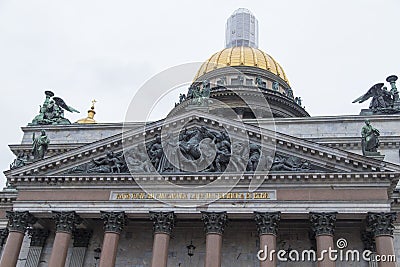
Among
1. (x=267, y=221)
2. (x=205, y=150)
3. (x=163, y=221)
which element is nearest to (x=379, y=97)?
(x=205, y=150)

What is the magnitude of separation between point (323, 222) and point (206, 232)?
475 cm

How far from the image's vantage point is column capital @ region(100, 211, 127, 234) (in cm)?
2185

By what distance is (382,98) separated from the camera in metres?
31.2

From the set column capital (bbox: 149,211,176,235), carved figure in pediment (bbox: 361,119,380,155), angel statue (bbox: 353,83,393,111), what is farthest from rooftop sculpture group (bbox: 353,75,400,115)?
column capital (bbox: 149,211,176,235)

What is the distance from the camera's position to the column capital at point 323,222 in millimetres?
20409

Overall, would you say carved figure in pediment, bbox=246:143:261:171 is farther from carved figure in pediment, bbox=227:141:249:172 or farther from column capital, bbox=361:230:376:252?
column capital, bbox=361:230:376:252

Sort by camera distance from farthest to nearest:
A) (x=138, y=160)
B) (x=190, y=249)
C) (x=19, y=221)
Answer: (x=190, y=249) → (x=138, y=160) → (x=19, y=221)

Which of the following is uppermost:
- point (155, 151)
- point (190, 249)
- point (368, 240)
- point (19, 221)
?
point (155, 151)

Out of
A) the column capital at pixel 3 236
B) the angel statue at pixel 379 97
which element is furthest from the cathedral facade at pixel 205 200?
the angel statue at pixel 379 97

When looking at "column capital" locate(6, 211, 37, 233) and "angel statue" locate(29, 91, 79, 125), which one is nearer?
"column capital" locate(6, 211, 37, 233)

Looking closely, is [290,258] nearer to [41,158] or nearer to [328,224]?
[328,224]

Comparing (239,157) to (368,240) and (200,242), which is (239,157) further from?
(368,240)

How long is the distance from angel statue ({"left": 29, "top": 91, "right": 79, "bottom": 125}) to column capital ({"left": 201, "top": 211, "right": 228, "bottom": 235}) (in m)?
16.3

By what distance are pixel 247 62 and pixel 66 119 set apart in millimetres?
16768
